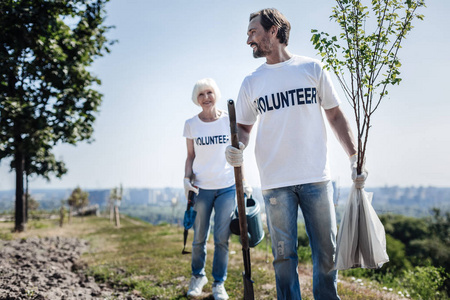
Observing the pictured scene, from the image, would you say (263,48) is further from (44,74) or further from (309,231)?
(44,74)

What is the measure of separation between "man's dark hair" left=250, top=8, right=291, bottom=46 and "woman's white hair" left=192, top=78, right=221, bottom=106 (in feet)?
5.47

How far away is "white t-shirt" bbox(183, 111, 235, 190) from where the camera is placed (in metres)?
4.61

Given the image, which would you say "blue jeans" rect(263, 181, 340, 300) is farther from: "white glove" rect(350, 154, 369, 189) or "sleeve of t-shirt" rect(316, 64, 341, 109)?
"sleeve of t-shirt" rect(316, 64, 341, 109)

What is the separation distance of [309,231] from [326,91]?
1159mm

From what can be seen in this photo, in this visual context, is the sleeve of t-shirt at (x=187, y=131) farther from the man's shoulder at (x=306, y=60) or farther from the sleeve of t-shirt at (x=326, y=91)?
the sleeve of t-shirt at (x=326, y=91)

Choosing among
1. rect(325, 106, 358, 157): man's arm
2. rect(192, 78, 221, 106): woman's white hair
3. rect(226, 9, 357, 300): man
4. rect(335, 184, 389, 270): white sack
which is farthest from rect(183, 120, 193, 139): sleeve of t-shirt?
rect(335, 184, 389, 270): white sack

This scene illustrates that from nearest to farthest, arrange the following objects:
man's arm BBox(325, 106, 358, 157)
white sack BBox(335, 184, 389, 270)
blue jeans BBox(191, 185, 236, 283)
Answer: white sack BBox(335, 184, 389, 270) < man's arm BBox(325, 106, 358, 157) < blue jeans BBox(191, 185, 236, 283)

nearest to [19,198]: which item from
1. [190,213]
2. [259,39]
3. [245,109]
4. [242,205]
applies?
[190,213]

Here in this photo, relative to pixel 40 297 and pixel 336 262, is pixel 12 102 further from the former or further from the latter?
pixel 336 262

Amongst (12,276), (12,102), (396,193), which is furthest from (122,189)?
(396,193)

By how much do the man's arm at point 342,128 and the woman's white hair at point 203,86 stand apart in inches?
78.5

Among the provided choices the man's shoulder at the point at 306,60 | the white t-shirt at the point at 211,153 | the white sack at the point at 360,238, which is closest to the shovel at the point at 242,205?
the man's shoulder at the point at 306,60

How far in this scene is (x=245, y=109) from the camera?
3.28m

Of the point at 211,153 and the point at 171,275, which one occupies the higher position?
the point at 211,153
